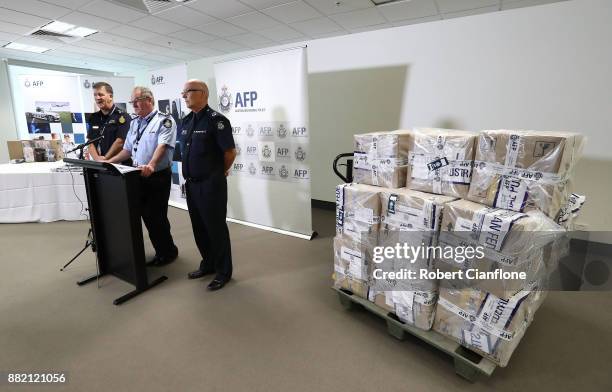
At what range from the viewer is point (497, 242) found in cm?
137

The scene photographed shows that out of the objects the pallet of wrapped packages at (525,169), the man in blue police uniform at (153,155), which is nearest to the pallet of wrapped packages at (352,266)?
the pallet of wrapped packages at (525,169)

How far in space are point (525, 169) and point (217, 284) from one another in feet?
7.31

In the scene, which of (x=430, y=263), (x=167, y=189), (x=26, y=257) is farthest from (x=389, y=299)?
(x=26, y=257)

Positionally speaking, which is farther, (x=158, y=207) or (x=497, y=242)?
(x=158, y=207)

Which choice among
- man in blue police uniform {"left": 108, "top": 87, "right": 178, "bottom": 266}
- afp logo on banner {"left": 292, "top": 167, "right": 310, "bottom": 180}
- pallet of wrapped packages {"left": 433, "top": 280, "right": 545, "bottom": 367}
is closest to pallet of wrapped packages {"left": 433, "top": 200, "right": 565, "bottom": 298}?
pallet of wrapped packages {"left": 433, "top": 280, "right": 545, "bottom": 367}

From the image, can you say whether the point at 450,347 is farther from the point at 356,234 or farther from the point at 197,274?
the point at 197,274

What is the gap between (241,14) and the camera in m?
4.73

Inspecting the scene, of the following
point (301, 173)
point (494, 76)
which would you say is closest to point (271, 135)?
point (301, 173)

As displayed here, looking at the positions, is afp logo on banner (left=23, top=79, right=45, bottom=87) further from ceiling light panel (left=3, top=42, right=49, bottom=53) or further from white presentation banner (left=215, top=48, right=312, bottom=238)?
white presentation banner (left=215, top=48, right=312, bottom=238)

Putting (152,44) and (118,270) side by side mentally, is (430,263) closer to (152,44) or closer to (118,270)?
(118,270)

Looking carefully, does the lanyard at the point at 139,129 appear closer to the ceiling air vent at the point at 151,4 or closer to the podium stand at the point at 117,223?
the podium stand at the point at 117,223

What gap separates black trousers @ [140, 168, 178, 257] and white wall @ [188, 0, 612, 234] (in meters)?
2.05

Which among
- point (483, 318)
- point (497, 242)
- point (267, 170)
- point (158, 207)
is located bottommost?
point (483, 318)

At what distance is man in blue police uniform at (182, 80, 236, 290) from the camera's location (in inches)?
89.4
